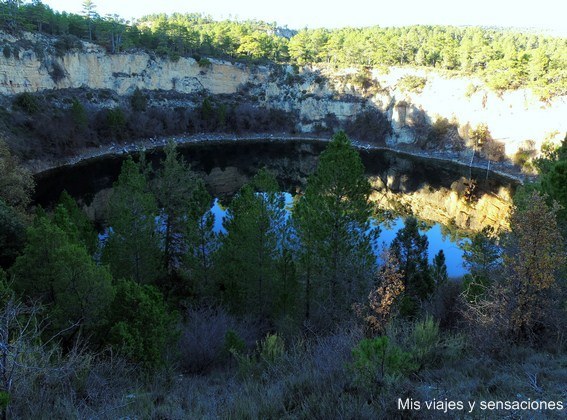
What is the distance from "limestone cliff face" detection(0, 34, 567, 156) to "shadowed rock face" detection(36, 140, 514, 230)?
9115 mm

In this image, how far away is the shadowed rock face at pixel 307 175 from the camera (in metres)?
43.9

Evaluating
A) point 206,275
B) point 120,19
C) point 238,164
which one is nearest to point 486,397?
point 206,275

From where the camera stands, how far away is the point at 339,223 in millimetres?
17438

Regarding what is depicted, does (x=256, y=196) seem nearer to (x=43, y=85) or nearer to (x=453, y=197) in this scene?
(x=453, y=197)

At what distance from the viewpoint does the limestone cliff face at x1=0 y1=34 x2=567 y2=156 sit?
5769cm

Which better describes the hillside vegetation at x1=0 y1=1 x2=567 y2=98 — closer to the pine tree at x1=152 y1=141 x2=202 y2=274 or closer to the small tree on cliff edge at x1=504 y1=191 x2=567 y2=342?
the pine tree at x1=152 y1=141 x2=202 y2=274

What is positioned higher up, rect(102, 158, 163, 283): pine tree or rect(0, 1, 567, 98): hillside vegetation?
rect(0, 1, 567, 98): hillside vegetation

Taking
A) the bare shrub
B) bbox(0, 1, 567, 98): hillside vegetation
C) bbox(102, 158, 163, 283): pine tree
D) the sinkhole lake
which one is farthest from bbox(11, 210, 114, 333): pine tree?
bbox(0, 1, 567, 98): hillside vegetation

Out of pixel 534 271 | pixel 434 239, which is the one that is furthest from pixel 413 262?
pixel 434 239

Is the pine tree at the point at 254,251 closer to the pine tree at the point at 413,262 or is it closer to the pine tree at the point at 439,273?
the pine tree at the point at 413,262

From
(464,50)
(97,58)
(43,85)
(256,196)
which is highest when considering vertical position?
(464,50)

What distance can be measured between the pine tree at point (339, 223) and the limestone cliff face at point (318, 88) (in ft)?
163

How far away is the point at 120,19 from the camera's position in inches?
3477

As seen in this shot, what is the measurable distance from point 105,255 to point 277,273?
801cm
